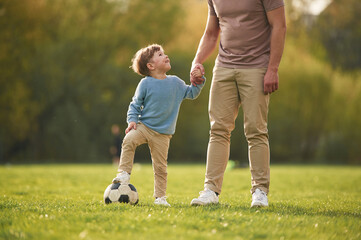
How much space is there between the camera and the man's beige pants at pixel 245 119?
→ 4562 mm

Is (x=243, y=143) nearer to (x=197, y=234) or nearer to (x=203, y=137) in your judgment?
(x=203, y=137)

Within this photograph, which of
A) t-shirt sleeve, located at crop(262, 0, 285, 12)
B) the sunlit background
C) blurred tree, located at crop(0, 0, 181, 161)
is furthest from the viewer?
the sunlit background

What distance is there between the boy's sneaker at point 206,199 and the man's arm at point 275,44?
114 cm

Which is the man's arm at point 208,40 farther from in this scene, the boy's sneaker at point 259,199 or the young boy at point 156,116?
the boy's sneaker at point 259,199

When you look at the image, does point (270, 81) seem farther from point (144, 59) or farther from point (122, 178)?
point (122, 178)

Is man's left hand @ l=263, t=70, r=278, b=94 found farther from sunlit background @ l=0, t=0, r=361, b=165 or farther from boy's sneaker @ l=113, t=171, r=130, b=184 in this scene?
sunlit background @ l=0, t=0, r=361, b=165

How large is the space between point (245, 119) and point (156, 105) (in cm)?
95

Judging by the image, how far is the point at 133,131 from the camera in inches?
191

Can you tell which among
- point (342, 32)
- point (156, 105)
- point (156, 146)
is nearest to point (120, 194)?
point (156, 146)

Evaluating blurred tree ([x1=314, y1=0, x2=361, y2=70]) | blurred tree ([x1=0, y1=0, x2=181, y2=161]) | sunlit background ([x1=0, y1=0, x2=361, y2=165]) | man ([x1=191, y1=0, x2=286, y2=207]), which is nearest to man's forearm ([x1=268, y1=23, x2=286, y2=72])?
man ([x1=191, y1=0, x2=286, y2=207])

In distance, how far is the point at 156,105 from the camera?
16.1ft

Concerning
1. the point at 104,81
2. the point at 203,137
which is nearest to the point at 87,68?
the point at 104,81

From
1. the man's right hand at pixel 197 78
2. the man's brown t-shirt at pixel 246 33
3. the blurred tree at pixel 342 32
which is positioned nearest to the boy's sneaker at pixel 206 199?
the man's right hand at pixel 197 78

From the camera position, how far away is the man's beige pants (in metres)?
4.56
